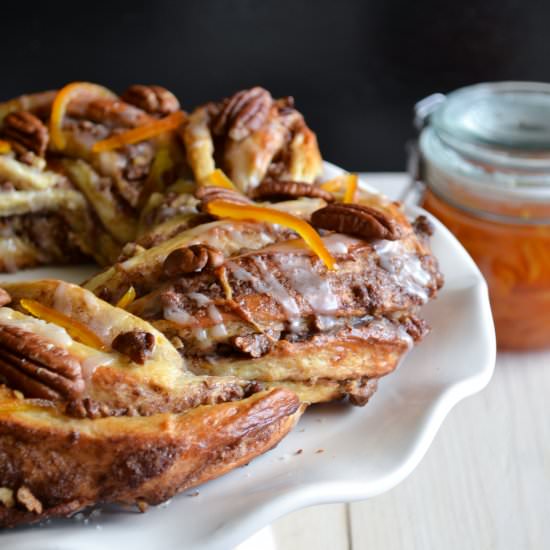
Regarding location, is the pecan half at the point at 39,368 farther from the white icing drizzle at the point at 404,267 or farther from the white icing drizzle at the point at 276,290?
the white icing drizzle at the point at 404,267

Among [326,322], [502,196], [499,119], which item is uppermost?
[326,322]

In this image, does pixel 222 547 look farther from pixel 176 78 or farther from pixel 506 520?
pixel 176 78

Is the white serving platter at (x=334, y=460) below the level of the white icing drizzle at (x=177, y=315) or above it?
below

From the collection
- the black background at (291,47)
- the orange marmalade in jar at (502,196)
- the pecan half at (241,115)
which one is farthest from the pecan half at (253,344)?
the black background at (291,47)

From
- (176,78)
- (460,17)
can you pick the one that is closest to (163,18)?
(176,78)

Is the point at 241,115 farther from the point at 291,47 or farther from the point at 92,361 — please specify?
the point at 291,47

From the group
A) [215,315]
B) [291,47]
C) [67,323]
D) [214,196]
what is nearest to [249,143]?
[214,196]
